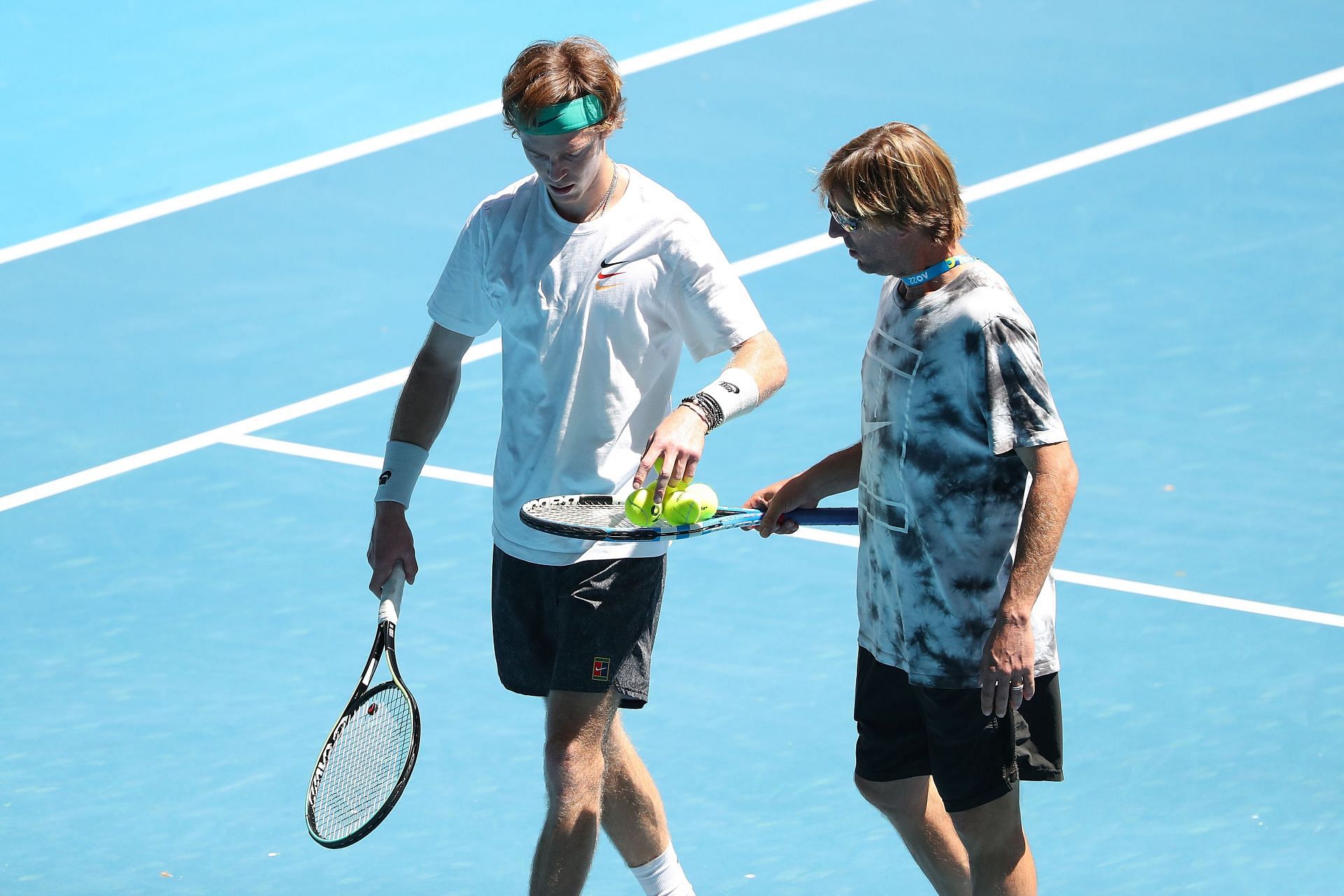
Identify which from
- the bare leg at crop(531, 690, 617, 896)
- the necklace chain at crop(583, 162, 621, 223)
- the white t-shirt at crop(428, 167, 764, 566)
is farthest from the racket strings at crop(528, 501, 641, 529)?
the necklace chain at crop(583, 162, 621, 223)

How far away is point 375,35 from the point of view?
511 inches

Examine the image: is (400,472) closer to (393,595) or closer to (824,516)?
(393,595)

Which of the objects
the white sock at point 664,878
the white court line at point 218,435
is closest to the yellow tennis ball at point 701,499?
the white sock at point 664,878

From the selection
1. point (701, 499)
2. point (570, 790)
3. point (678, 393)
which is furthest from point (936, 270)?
point (678, 393)

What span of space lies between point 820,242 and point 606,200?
5283 mm

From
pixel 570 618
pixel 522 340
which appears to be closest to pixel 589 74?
pixel 522 340

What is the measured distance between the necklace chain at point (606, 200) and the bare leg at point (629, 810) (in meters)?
1.30

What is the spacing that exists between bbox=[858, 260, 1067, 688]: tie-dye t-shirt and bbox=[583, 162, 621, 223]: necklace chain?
83 cm

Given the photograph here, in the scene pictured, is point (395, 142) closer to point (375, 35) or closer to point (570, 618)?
point (375, 35)

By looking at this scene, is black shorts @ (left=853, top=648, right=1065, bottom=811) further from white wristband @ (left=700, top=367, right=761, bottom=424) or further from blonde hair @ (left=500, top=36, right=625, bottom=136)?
blonde hair @ (left=500, top=36, right=625, bottom=136)

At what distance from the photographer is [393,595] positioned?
4.80m

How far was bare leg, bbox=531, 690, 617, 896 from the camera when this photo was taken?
464 centimetres

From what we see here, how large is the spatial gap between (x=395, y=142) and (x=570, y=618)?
714 centimetres

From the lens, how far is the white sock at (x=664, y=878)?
5008 mm
